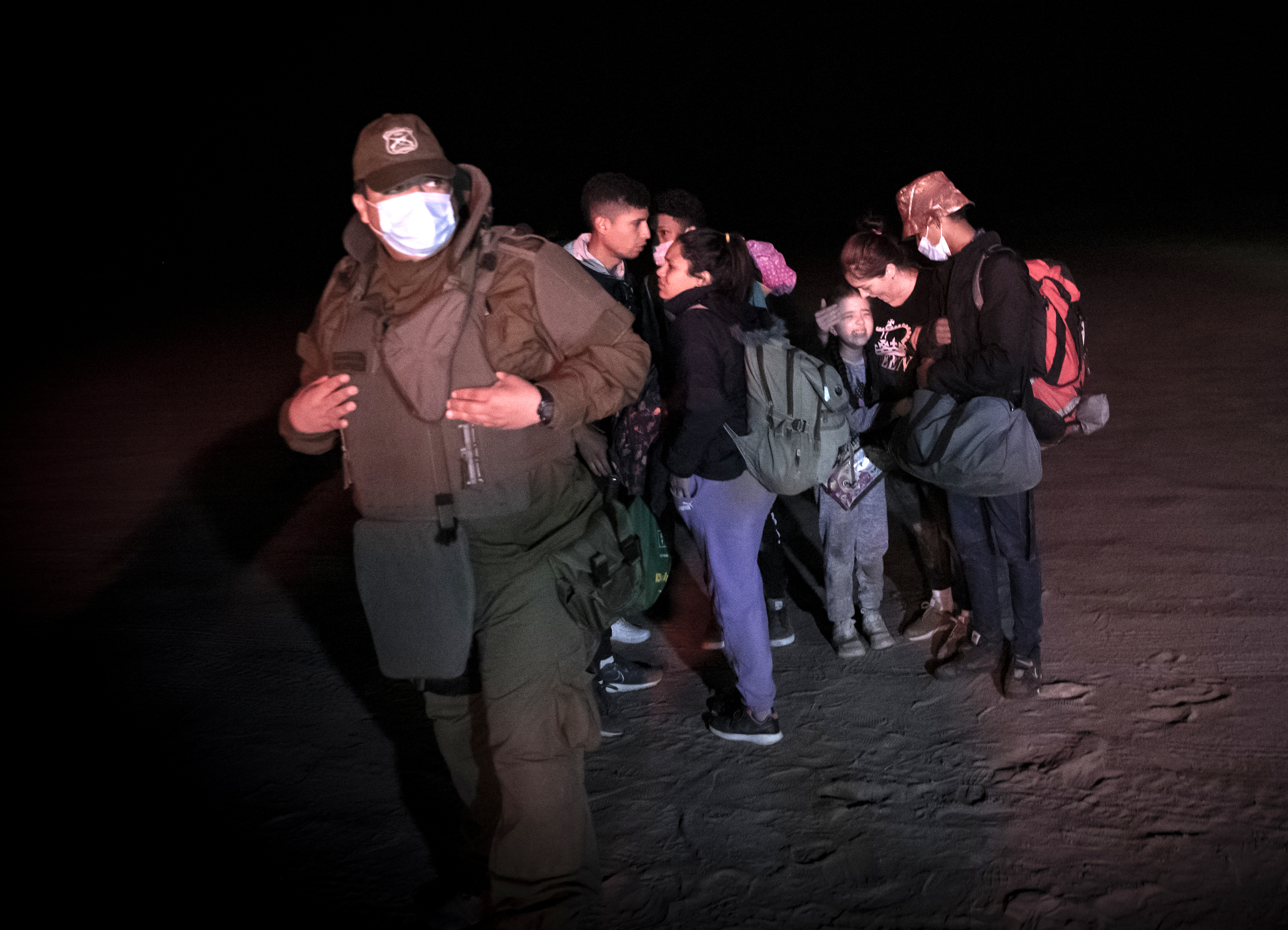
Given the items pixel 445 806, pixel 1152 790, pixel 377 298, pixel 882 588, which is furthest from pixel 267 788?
pixel 1152 790

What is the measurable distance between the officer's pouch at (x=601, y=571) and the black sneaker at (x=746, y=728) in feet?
3.72

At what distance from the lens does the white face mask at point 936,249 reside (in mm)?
3691

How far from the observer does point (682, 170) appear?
29.5 metres

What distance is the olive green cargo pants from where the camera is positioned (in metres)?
2.55

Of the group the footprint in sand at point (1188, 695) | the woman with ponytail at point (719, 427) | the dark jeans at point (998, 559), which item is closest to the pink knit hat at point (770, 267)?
the woman with ponytail at point (719, 427)

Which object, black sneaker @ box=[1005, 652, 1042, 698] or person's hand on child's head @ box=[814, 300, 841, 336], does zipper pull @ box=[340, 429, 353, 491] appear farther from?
black sneaker @ box=[1005, 652, 1042, 698]

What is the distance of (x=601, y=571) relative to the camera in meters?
2.64

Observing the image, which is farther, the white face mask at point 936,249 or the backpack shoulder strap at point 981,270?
the white face mask at point 936,249

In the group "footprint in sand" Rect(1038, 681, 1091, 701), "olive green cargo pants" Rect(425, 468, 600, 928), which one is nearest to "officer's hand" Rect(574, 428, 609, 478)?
"olive green cargo pants" Rect(425, 468, 600, 928)

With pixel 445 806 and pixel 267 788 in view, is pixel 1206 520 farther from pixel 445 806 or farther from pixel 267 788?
pixel 267 788

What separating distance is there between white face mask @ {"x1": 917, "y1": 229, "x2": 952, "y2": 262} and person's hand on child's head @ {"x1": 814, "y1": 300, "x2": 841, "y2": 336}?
0.38 m

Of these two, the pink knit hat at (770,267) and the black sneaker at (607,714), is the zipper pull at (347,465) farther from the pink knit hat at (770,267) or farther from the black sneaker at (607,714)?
the pink knit hat at (770,267)

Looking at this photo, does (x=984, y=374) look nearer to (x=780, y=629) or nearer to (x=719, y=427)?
(x=719, y=427)

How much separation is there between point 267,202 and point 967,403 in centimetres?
2937
